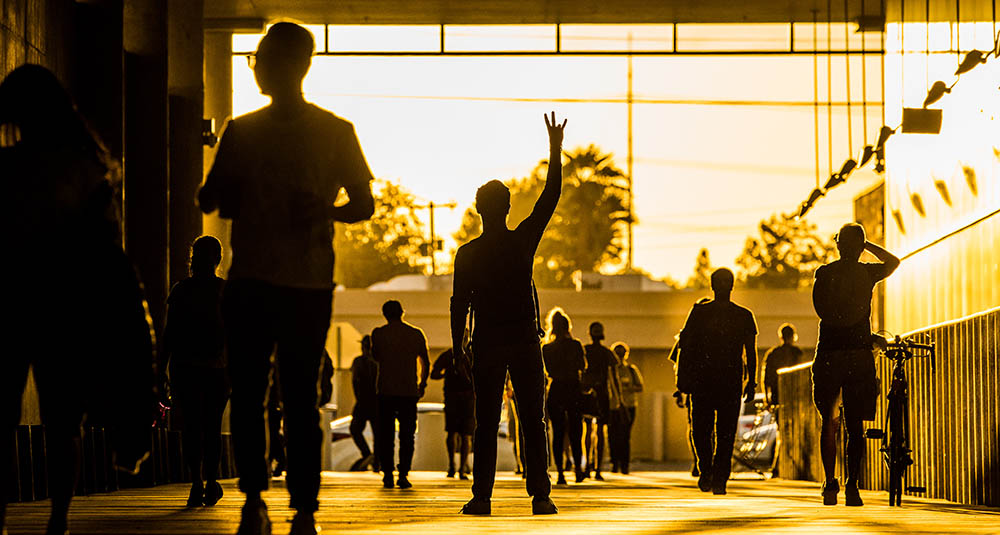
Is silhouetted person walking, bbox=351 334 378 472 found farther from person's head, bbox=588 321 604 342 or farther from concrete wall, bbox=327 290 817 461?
concrete wall, bbox=327 290 817 461

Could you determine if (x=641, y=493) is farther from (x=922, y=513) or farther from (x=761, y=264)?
(x=761, y=264)

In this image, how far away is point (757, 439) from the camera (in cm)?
2892

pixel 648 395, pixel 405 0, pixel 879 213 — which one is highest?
pixel 405 0

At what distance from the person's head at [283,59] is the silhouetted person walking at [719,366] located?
7.80m

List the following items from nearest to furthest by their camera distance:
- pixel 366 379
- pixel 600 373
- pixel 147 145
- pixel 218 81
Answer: pixel 147 145 → pixel 600 373 → pixel 366 379 → pixel 218 81

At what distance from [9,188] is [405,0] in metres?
16.8

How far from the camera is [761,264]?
411 ft

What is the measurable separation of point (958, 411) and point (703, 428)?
7.52ft

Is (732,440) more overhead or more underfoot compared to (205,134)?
more underfoot

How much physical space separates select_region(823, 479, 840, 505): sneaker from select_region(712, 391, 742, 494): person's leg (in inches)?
91.3

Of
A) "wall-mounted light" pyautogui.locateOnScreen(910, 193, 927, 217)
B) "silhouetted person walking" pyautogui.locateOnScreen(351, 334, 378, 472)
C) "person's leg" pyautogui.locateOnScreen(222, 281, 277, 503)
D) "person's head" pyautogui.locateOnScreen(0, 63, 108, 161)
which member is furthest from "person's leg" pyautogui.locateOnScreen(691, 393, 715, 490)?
"person's head" pyautogui.locateOnScreen(0, 63, 108, 161)

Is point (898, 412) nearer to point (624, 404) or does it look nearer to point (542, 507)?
point (542, 507)

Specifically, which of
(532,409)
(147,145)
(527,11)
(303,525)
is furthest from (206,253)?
(527,11)

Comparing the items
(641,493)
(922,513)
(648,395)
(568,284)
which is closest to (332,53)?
(641,493)
